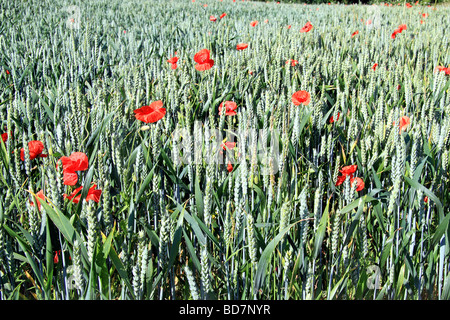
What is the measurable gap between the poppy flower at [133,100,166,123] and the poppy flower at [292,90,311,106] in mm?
414

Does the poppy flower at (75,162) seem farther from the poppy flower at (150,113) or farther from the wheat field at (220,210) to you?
the poppy flower at (150,113)

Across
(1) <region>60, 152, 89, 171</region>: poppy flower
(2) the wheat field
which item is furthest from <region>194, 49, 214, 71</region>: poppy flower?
(1) <region>60, 152, 89, 171</region>: poppy flower

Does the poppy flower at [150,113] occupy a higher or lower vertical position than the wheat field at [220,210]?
higher

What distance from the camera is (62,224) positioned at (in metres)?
0.66

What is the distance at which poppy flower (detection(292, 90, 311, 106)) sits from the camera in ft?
4.07

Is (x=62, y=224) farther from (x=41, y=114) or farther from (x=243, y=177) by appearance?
(x=41, y=114)

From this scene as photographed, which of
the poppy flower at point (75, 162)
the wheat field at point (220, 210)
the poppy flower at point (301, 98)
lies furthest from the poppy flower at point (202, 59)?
the poppy flower at point (75, 162)

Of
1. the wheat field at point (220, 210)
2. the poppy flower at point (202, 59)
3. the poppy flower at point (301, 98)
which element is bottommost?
the wheat field at point (220, 210)

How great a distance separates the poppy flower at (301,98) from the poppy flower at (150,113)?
16.3 inches

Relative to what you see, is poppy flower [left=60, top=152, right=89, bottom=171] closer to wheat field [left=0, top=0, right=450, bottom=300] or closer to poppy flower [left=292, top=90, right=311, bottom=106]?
wheat field [left=0, top=0, right=450, bottom=300]

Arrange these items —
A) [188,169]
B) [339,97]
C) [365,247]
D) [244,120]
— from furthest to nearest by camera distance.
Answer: [339,97] → [244,120] → [188,169] → [365,247]

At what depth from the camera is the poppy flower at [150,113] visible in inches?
42.8
